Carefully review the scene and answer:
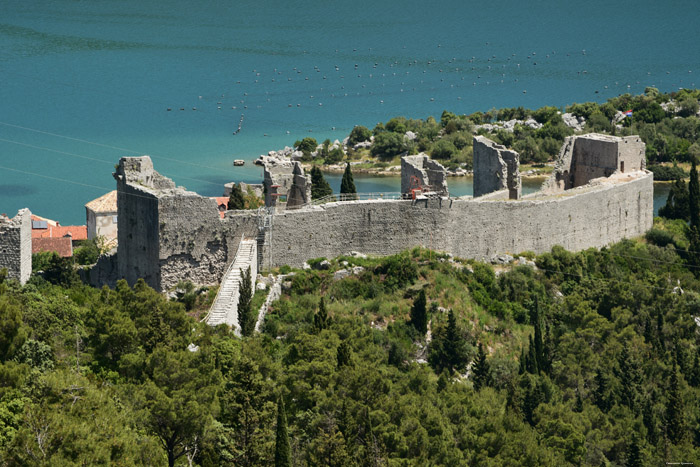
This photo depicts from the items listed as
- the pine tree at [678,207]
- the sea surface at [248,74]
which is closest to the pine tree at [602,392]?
the pine tree at [678,207]

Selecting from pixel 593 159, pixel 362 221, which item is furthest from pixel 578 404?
pixel 593 159

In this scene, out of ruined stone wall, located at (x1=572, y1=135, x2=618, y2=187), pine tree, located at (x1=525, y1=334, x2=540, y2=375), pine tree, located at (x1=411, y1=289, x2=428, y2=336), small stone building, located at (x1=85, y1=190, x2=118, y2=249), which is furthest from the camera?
small stone building, located at (x1=85, y1=190, x2=118, y2=249)

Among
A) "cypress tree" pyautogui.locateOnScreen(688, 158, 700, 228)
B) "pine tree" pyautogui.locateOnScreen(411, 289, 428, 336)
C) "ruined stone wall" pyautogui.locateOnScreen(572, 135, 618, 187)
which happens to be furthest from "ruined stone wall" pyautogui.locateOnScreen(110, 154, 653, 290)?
"cypress tree" pyautogui.locateOnScreen(688, 158, 700, 228)

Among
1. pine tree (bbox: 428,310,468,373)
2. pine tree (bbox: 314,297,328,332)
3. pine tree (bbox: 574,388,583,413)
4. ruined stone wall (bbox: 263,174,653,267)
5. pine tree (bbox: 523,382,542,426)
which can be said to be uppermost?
ruined stone wall (bbox: 263,174,653,267)

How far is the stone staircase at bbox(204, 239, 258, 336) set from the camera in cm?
4225

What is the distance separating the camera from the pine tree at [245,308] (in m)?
41.7

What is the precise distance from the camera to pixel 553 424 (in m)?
41.5

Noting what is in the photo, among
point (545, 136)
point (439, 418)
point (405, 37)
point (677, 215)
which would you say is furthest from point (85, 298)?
point (405, 37)

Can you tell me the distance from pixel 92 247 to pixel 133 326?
1705 cm

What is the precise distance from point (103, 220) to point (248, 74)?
6607 centimetres

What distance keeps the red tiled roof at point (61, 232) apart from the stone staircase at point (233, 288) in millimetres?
17916

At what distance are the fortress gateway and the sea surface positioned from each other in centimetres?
1668

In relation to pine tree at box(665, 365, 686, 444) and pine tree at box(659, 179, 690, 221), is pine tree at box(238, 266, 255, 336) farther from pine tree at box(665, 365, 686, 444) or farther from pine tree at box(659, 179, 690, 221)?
pine tree at box(659, 179, 690, 221)

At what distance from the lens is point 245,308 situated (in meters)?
42.1
